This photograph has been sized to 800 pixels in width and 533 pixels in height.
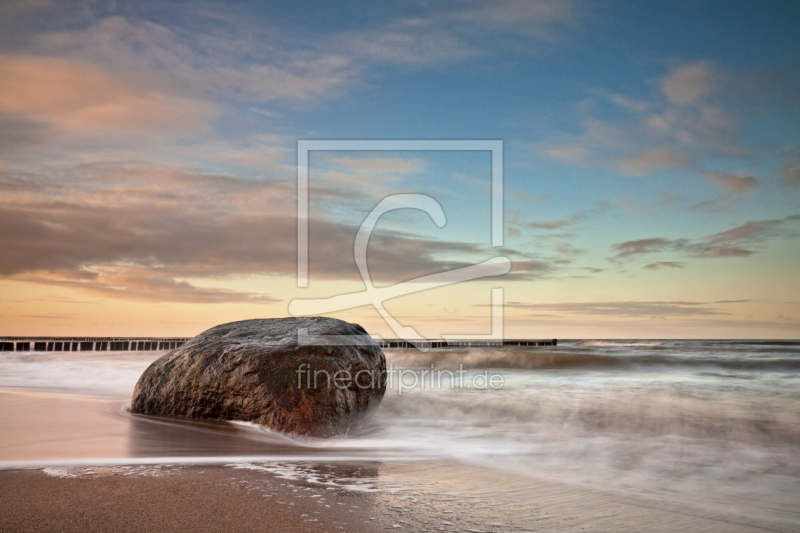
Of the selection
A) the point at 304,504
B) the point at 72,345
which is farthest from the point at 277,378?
the point at 72,345

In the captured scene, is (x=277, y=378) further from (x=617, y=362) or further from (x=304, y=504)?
(x=617, y=362)

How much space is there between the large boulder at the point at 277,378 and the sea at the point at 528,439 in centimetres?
23

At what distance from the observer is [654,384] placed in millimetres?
11602

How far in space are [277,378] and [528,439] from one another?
2.90 m

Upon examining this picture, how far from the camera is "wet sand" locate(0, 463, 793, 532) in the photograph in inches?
104

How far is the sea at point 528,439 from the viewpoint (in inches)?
161

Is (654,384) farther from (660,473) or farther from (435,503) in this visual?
(435,503)

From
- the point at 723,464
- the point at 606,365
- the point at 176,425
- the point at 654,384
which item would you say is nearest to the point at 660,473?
the point at 723,464

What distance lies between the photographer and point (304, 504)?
3.00 m

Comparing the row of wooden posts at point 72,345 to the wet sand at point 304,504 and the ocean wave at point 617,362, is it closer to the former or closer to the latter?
the ocean wave at point 617,362

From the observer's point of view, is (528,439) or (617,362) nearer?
(528,439)

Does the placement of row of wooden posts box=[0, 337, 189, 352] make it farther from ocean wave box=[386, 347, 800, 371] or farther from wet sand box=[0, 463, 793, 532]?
wet sand box=[0, 463, 793, 532]

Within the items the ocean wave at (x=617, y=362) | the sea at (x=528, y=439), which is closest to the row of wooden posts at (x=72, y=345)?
the ocean wave at (x=617, y=362)

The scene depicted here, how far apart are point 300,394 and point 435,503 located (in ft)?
9.07
